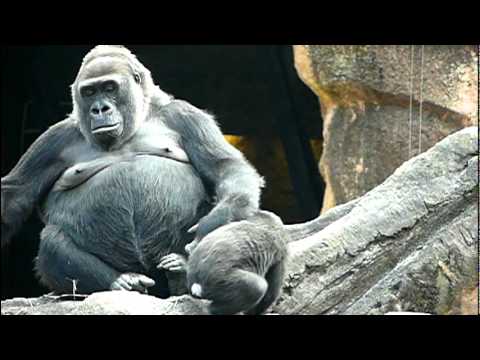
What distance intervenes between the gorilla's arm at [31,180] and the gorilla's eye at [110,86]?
265 mm

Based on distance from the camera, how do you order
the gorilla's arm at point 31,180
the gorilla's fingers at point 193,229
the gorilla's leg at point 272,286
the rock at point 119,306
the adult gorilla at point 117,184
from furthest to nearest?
the gorilla's arm at point 31,180 < the adult gorilla at point 117,184 < the gorilla's fingers at point 193,229 < the gorilla's leg at point 272,286 < the rock at point 119,306

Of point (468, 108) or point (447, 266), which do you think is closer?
point (447, 266)

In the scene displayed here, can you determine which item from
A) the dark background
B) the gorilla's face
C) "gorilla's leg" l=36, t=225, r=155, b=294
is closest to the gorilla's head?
the gorilla's face

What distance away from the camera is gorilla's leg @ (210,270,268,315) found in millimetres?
4121

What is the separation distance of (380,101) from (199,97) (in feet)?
6.06

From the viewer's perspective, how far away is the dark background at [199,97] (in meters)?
7.89

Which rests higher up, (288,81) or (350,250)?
(288,81)

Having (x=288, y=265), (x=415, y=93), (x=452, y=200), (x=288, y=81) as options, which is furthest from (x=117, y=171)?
(x=288, y=81)

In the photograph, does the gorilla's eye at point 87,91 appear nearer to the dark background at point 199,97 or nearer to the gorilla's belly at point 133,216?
the gorilla's belly at point 133,216

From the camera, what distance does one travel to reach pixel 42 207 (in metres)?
5.01

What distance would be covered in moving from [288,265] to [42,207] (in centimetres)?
107

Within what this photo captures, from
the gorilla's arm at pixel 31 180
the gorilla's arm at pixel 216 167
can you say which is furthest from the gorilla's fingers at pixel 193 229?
the gorilla's arm at pixel 31 180

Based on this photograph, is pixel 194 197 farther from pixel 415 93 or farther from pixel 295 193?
pixel 295 193

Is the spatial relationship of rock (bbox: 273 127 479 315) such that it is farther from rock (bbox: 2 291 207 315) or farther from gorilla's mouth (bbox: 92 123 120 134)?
gorilla's mouth (bbox: 92 123 120 134)
